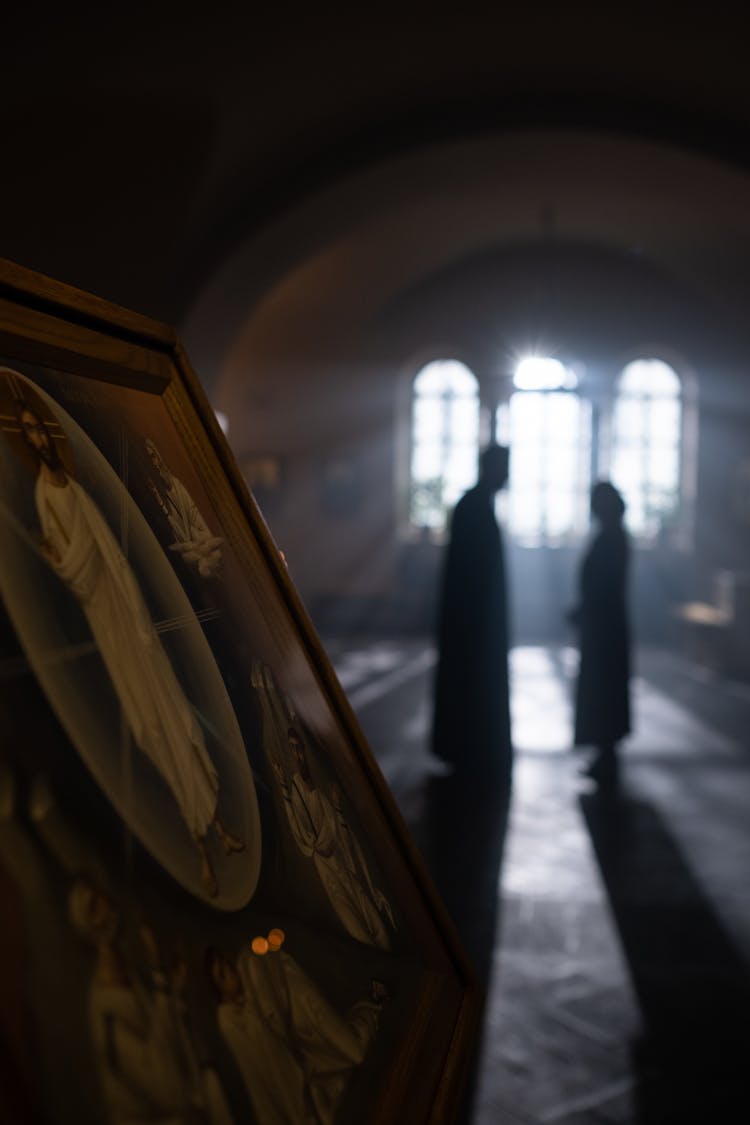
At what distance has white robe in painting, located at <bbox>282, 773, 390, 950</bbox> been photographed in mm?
1025

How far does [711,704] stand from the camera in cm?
810

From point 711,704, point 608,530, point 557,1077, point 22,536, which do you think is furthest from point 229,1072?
point 711,704

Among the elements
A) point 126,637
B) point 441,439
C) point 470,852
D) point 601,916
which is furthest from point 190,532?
point 441,439

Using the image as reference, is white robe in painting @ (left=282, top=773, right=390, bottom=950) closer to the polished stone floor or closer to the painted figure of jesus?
the painted figure of jesus

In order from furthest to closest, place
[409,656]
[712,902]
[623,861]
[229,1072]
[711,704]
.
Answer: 1. [409,656]
2. [711,704]
3. [623,861]
4. [712,902]
5. [229,1072]

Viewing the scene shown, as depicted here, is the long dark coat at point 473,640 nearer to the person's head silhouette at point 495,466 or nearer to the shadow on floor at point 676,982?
the person's head silhouette at point 495,466

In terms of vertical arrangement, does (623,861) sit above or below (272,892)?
below

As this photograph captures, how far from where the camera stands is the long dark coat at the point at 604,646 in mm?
5590

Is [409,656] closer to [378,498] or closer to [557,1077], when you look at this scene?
[378,498]

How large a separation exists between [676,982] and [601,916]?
1.75ft

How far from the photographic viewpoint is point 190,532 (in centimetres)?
105

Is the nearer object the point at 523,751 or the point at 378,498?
the point at 523,751

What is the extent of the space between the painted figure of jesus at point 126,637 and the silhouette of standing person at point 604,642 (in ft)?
16.2

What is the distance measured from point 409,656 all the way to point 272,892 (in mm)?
9927
